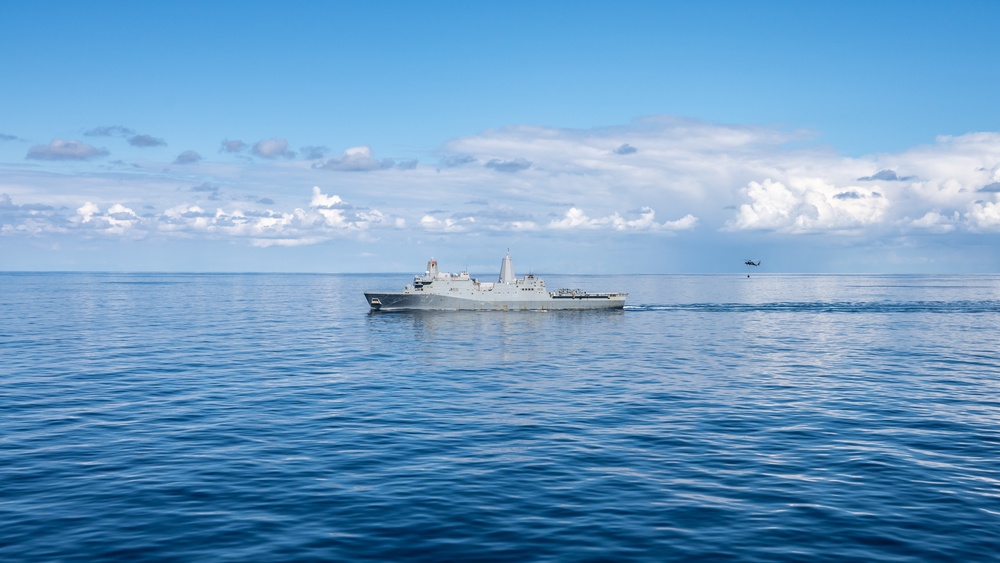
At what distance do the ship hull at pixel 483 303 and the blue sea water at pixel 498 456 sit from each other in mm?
53904

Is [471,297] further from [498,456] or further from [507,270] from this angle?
[498,456]

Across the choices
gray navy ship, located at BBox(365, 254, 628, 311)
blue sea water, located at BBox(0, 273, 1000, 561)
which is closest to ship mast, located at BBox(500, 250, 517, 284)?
gray navy ship, located at BBox(365, 254, 628, 311)

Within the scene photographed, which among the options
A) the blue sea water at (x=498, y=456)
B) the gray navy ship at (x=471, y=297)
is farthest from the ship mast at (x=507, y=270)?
the blue sea water at (x=498, y=456)

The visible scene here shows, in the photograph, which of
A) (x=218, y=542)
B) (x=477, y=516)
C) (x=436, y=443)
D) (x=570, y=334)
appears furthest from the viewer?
(x=570, y=334)

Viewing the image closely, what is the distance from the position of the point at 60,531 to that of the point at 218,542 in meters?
4.63

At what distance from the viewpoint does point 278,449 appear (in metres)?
27.8

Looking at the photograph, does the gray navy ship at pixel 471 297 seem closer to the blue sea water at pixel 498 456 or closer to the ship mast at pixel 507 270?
the ship mast at pixel 507 270

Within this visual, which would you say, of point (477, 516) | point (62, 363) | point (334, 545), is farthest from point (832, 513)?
point (62, 363)

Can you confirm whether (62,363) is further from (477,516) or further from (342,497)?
(477,516)

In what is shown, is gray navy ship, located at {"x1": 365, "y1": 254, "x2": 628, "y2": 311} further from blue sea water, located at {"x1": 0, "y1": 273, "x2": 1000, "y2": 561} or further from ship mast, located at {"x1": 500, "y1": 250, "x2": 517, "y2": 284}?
blue sea water, located at {"x1": 0, "y1": 273, "x2": 1000, "y2": 561}

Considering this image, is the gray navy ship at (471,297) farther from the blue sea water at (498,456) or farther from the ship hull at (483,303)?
the blue sea water at (498,456)

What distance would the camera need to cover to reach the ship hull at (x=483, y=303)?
381ft

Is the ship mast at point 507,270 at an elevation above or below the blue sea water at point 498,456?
above

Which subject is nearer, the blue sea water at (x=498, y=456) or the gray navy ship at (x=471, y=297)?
the blue sea water at (x=498, y=456)
